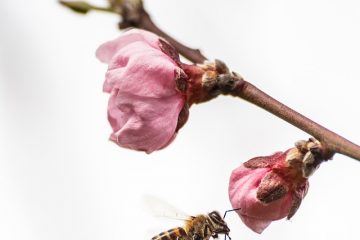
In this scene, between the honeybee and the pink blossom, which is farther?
the honeybee

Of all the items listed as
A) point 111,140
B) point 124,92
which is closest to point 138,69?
point 124,92

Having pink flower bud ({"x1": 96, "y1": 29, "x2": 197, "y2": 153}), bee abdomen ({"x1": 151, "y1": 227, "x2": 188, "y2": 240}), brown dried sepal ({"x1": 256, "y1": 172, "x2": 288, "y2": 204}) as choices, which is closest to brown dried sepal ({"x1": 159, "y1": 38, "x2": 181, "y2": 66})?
pink flower bud ({"x1": 96, "y1": 29, "x2": 197, "y2": 153})

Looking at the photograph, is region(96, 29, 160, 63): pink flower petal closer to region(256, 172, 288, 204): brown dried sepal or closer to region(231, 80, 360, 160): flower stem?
region(231, 80, 360, 160): flower stem

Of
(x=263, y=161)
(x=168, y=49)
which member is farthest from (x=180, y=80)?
(x=263, y=161)

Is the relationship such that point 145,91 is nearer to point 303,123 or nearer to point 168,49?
point 168,49

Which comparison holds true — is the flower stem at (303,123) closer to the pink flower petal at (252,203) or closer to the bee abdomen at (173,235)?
the pink flower petal at (252,203)

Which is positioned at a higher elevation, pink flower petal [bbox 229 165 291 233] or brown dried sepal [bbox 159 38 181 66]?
brown dried sepal [bbox 159 38 181 66]

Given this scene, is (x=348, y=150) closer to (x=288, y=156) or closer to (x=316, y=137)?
(x=316, y=137)

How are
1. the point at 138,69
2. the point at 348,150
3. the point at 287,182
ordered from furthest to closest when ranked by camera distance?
the point at 287,182
the point at 138,69
the point at 348,150
